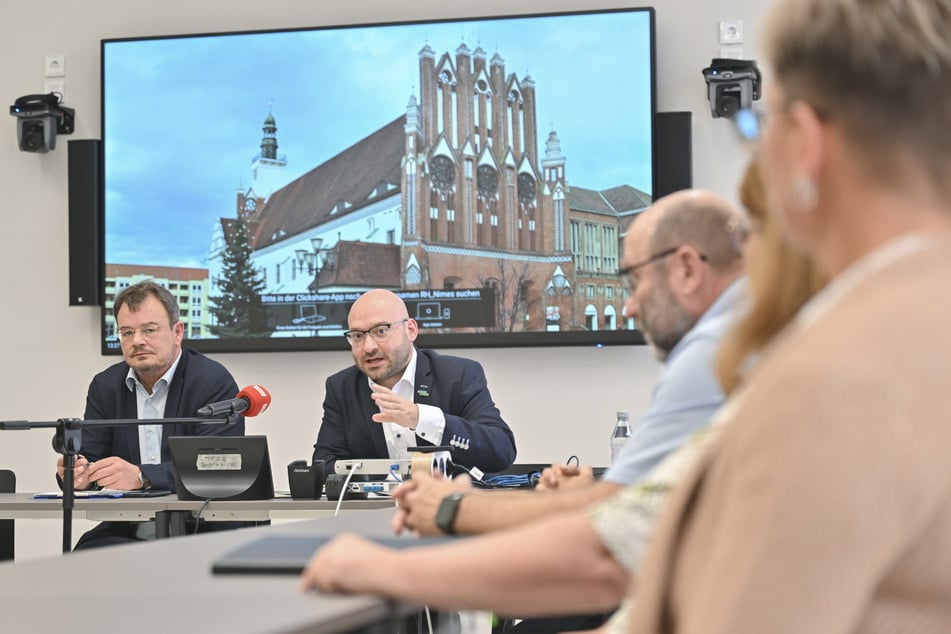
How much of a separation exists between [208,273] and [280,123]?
2.70 ft

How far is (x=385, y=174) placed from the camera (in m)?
5.68

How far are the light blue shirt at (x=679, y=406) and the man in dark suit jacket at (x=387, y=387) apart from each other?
2.38 m

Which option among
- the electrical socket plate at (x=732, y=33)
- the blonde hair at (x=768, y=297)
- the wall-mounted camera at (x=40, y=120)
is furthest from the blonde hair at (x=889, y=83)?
the wall-mounted camera at (x=40, y=120)

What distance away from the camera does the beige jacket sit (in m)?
0.73

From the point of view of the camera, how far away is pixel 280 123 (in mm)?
5793

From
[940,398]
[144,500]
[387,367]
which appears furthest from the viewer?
[387,367]

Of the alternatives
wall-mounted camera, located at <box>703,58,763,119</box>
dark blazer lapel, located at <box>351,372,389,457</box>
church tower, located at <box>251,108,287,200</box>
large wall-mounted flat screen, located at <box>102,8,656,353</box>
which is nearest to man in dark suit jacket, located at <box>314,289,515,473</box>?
dark blazer lapel, located at <box>351,372,389,457</box>

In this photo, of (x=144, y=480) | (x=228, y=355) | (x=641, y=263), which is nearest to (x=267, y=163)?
(x=228, y=355)

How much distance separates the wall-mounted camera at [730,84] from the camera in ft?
17.5

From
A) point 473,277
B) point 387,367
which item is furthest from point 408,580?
point 473,277

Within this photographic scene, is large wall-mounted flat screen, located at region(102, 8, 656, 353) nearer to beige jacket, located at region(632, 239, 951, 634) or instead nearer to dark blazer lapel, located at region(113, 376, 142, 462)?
dark blazer lapel, located at region(113, 376, 142, 462)

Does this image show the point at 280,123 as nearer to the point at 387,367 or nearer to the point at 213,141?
the point at 213,141

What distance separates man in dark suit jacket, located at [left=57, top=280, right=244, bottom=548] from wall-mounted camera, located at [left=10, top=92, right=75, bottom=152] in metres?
1.83

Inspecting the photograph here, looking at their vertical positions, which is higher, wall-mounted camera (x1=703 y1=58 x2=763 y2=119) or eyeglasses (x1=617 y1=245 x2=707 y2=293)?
wall-mounted camera (x1=703 y1=58 x2=763 y2=119)
